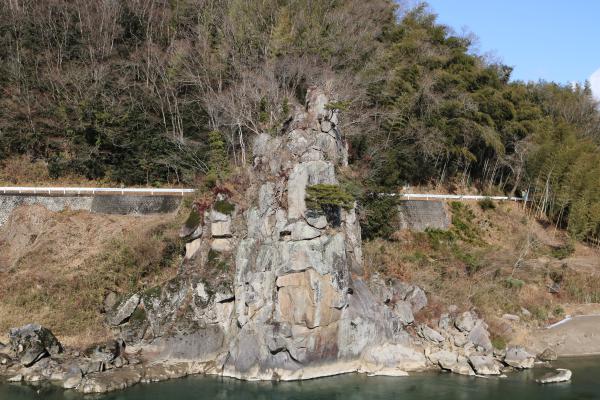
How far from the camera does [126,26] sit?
38.8m

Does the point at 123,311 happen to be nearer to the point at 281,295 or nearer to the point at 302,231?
the point at 281,295

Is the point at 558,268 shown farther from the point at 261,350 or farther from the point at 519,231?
the point at 261,350

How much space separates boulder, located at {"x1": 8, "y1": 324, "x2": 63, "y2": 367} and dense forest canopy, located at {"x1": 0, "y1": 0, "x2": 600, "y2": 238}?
1253 centimetres

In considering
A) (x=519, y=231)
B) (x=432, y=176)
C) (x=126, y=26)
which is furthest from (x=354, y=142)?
(x=126, y=26)

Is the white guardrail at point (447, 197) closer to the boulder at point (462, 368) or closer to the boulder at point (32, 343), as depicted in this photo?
the boulder at point (462, 368)

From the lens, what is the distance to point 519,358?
76.3ft

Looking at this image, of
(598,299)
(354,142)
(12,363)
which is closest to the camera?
(12,363)

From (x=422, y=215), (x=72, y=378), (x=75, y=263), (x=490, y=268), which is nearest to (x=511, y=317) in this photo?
(x=490, y=268)

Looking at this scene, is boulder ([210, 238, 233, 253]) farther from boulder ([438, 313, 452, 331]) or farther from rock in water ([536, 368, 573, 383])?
rock in water ([536, 368, 573, 383])

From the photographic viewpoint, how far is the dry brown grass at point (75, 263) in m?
24.0

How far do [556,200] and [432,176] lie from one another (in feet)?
27.6

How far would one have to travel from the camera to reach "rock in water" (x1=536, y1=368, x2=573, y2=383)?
21.7m

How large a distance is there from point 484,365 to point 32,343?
18314mm

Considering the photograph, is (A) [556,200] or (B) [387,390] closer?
(B) [387,390]
